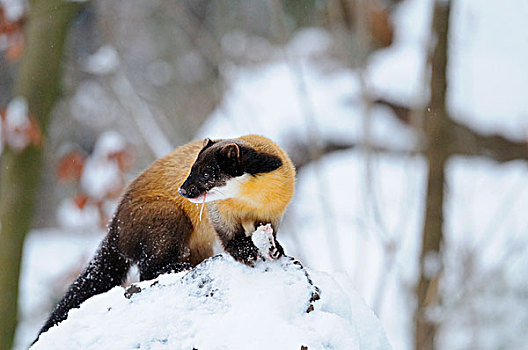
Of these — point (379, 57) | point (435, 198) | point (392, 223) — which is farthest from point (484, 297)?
point (379, 57)

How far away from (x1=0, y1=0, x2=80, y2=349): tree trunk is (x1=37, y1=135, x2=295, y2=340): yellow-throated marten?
2.25 meters

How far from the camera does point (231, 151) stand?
209 cm

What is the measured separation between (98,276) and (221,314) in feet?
2.40

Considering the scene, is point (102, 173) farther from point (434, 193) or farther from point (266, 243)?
point (266, 243)

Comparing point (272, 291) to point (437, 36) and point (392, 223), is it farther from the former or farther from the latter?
point (392, 223)

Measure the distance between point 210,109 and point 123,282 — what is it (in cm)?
585

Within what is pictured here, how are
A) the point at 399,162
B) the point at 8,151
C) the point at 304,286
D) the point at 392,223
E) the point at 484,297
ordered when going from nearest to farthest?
the point at 304,286, the point at 8,151, the point at 484,297, the point at 392,223, the point at 399,162

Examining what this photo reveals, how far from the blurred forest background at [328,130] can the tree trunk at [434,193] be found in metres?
0.01

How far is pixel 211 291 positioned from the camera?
6.15 ft

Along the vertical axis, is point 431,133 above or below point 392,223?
above

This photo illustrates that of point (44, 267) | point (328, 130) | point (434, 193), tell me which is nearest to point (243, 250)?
point (434, 193)

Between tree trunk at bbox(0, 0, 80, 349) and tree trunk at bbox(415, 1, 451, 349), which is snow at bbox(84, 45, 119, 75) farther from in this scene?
tree trunk at bbox(415, 1, 451, 349)

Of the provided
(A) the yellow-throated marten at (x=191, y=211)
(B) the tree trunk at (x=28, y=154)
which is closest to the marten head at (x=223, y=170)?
(A) the yellow-throated marten at (x=191, y=211)

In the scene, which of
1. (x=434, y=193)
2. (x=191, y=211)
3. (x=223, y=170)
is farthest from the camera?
(x=434, y=193)
